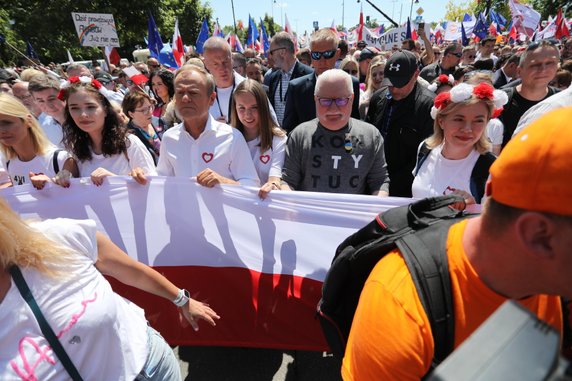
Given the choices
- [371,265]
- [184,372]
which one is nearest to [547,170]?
[371,265]

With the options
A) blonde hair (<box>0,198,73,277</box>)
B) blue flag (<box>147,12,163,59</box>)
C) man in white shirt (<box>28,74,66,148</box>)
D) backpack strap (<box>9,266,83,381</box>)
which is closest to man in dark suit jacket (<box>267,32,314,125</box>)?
man in white shirt (<box>28,74,66,148</box>)

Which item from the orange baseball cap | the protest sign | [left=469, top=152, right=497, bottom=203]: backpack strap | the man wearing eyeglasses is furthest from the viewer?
the protest sign

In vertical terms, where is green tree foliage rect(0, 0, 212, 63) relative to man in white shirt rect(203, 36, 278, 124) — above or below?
above

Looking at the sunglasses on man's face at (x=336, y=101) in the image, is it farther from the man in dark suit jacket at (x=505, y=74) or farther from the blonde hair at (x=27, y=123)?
the man in dark suit jacket at (x=505, y=74)

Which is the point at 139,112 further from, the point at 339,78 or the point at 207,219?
the point at 339,78

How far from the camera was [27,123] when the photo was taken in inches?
101

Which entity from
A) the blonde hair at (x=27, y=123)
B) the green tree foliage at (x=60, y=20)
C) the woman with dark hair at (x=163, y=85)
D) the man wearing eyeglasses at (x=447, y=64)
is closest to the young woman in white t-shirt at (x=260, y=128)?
the blonde hair at (x=27, y=123)

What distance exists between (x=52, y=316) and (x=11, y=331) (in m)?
0.11

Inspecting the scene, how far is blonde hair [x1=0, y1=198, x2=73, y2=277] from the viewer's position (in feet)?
3.73

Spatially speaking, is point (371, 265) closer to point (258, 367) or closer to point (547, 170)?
point (547, 170)

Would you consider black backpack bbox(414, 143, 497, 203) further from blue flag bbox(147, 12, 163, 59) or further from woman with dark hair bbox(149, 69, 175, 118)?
blue flag bbox(147, 12, 163, 59)

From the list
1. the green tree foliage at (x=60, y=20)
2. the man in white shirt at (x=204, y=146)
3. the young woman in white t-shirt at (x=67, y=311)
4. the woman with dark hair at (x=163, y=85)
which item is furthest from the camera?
the green tree foliage at (x=60, y=20)

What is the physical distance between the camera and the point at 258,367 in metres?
2.54

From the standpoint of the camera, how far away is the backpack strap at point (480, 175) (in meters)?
2.17
